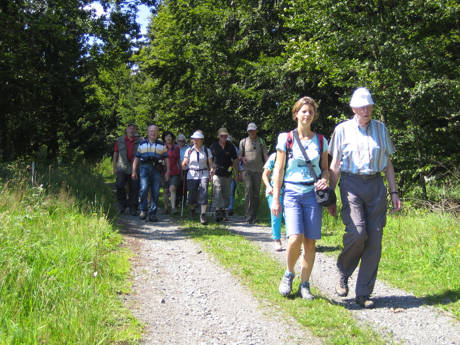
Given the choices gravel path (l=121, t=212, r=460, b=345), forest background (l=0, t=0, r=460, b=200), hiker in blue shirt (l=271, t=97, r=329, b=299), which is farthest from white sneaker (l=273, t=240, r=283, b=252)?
forest background (l=0, t=0, r=460, b=200)

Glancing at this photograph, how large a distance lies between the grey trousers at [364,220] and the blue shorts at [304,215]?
11.8 inches

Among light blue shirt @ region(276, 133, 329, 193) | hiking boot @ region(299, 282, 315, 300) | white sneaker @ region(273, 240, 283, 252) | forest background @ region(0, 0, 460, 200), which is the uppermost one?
forest background @ region(0, 0, 460, 200)

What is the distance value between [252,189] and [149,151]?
93.4 inches

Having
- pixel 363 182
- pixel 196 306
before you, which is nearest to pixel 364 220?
pixel 363 182

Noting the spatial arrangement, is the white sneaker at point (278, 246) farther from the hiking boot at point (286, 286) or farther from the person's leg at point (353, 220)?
the person's leg at point (353, 220)

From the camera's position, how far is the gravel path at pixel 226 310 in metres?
4.02

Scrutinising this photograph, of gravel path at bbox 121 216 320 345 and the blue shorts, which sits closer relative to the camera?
gravel path at bbox 121 216 320 345

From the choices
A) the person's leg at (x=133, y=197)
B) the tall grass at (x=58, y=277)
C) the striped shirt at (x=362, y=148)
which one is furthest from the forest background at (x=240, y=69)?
the tall grass at (x=58, y=277)

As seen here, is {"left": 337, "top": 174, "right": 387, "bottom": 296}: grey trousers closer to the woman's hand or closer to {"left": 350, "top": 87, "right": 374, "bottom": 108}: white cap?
the woman's hand

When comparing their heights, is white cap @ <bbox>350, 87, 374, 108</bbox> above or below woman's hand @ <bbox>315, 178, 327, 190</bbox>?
above

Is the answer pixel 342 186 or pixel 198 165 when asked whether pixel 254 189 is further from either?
pixel 342 186

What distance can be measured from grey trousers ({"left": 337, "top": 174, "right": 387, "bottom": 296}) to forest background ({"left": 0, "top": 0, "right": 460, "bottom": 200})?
5.72 m

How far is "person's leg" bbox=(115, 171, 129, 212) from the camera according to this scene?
11.4 metres

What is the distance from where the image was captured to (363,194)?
4711mm
